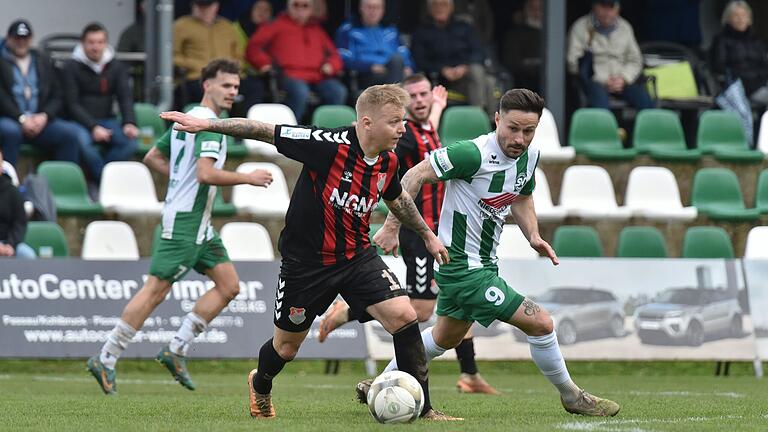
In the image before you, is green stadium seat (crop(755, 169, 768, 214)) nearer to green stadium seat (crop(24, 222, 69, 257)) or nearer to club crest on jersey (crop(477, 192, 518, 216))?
green stadium seat (crop(24, 222, 69, 257))

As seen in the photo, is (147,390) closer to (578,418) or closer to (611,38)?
(578,418)

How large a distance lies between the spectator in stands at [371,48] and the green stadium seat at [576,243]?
3.39 metres

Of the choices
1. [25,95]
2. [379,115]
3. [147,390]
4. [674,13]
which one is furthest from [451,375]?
[674,13]

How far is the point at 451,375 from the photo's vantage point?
13.4 m

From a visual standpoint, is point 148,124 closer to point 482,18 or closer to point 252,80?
point 252,80

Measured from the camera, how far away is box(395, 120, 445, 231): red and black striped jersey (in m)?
10.1

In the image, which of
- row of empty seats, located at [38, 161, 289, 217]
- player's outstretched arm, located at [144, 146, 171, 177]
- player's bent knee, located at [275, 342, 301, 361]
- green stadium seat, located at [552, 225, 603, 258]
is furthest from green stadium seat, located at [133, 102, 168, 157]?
player's bent knee, located at [275, 342, 301, 361]

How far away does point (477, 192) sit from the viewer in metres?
8.12

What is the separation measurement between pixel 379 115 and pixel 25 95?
8427 mm

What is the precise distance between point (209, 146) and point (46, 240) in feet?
13.7

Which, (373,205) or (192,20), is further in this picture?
(192,20)


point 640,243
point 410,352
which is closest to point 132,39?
point 640,243

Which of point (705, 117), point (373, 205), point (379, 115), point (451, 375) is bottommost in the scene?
point (451, 375)

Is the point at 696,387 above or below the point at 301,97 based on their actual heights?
below
